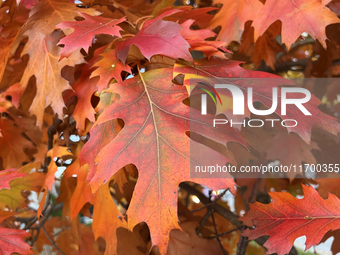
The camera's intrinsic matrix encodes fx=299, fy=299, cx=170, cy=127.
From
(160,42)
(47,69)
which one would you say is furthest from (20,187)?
(160,42)

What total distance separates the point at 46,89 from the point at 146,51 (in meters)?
0.20

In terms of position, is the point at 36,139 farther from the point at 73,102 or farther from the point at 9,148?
the point at 73,102

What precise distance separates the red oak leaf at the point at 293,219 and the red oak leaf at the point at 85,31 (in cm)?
37

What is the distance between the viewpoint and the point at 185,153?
422mm

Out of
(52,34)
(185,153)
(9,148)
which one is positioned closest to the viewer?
(185,153)

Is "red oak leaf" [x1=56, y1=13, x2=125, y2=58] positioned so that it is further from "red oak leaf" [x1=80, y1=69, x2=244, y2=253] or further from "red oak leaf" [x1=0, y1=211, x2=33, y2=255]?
"red oak leaf" [x1=0, y1=211, x2=33, y2=255]

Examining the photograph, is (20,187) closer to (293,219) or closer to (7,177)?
(7,177)

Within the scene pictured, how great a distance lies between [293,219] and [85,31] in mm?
449

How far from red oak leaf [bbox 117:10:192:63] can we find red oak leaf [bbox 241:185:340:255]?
27cm

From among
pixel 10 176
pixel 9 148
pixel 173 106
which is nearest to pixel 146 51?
pixel 173 106

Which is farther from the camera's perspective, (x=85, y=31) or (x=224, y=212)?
(x=224, y=212)

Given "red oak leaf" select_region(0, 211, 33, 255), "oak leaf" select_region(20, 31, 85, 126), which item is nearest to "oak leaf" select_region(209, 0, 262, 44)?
"oak leaf" select_region(20, 31, 85, 126)

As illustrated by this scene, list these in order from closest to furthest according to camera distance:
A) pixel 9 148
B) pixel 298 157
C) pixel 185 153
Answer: pixel 185 153
pixel 298 157
pixel 9 148

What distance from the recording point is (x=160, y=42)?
0.43m
